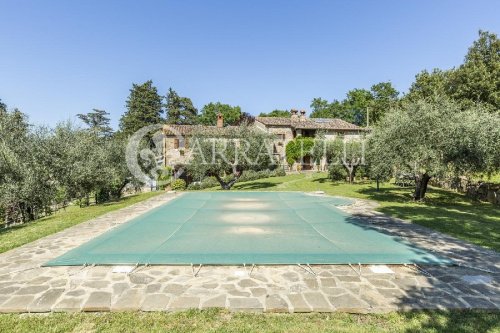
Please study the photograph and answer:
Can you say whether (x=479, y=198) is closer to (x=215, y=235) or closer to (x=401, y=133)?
(x=401, y=133)

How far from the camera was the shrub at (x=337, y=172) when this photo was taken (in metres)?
31.0

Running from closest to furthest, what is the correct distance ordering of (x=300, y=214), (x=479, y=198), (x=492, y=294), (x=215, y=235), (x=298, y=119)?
(x=492, y=294), (x=215, y=235), (x=300, y=214), (x=479, y=198), (x=298, y=119)

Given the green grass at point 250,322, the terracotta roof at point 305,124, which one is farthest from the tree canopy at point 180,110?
the green grass at point 250,322

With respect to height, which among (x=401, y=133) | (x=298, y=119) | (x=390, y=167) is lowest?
(x=390, y=167)

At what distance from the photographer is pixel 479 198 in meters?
19.9

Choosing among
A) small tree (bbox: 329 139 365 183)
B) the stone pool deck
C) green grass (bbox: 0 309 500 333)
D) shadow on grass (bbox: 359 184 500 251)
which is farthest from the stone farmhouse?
green grass (bbox: 0 309 500 333)

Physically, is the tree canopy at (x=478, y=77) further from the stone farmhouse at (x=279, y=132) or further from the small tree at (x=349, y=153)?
the stone farmhouse at (x=279, y=132)

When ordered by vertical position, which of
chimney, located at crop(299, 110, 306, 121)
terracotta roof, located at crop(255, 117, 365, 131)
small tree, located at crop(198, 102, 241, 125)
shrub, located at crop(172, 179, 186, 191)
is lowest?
shrub, located at crop(172, 179, 186, 191)

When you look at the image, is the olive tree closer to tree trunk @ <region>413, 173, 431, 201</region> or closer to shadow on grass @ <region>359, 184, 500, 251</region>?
tree trunk @ <region>413, 173, 431, 201</region>

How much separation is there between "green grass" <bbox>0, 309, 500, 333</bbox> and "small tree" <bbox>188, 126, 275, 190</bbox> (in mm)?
20683

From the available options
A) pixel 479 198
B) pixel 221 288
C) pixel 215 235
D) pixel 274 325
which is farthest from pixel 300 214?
pixel 479 198

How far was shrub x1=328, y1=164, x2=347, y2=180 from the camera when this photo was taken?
1222 inches

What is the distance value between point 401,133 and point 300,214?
8.65 meters

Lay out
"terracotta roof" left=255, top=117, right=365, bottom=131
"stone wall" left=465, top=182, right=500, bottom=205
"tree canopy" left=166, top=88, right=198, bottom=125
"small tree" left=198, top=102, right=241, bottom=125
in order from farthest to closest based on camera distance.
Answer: "small tree" left=198, top=102, right=241, bottom=125 < "tree canopy" left=166, top=88, right=198, bottom=125 < "terracotta roof" left=255, top=117, right=365, bottom=131 < "stone wall" left=465, top=182, right=500, bottom=205
